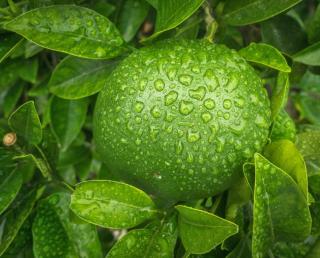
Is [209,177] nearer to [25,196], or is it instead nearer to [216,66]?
[216,66]

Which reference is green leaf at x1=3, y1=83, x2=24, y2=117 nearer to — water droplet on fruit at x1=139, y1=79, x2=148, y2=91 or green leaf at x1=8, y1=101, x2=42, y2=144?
green leaf at x1=8, y1=101, x2=42, y2=144

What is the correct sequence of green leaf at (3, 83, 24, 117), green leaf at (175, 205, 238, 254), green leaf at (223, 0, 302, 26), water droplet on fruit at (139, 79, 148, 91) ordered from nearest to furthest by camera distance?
green leaf at (175, 205, 238, 254) < water droplet on fruit at (139, 79, 148, 91) < green leaf at (223, 0, 302, 26) < green leaf at (3, 83, 24, 117)

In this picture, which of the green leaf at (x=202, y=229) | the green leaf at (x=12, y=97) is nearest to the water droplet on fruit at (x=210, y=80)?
the green leaf at (x=202, y=229)

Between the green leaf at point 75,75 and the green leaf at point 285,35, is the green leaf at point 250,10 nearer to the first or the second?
the green leaf at point 285,35

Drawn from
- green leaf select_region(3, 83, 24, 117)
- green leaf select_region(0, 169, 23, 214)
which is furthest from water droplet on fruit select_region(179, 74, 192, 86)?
green leaf select_region(3, 83, 24, 117)

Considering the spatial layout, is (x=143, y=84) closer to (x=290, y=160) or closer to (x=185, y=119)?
(x=185, y=119)

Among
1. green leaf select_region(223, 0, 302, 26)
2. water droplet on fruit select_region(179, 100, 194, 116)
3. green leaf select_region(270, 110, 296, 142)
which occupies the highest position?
green leaf select_region(223, 0, 302, 26)

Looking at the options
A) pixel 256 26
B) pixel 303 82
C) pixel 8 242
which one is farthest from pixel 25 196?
pixel 303 82
